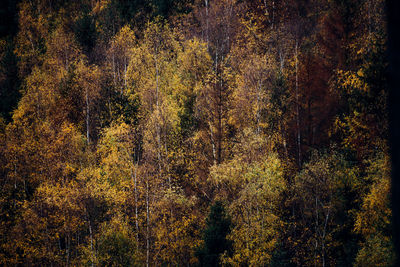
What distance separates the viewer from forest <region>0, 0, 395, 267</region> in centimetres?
2175

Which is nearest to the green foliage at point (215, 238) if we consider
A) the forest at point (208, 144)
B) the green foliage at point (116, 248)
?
the forest at point (208, 144)

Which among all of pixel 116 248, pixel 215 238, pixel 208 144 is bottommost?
pixel 116 248

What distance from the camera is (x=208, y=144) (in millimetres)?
29562

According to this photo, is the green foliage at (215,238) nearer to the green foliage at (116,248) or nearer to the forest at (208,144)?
the forest at (208,144)

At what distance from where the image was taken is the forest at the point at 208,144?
856 inches

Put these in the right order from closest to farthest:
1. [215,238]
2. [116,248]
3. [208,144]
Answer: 1. [215,238]
2. [116,248]
3. [208,144]

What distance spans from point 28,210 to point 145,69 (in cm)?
1985

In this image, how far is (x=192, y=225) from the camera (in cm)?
2742

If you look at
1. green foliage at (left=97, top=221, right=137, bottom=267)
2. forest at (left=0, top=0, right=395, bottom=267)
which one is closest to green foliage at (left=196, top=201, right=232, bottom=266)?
forest at (left=0, top=0, right=395, bottom=267)

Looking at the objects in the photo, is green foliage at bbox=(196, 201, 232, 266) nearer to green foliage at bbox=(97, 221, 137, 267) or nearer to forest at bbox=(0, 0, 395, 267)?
forest at bbox=(0, 0, 395, 267)

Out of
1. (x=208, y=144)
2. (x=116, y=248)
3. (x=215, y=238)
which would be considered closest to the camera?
(x=215, y=238)

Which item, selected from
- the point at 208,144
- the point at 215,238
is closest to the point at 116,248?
A: the point at 215,238

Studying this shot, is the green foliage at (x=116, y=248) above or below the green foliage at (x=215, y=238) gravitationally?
below

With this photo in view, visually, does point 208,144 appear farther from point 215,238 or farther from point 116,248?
point 116,248
